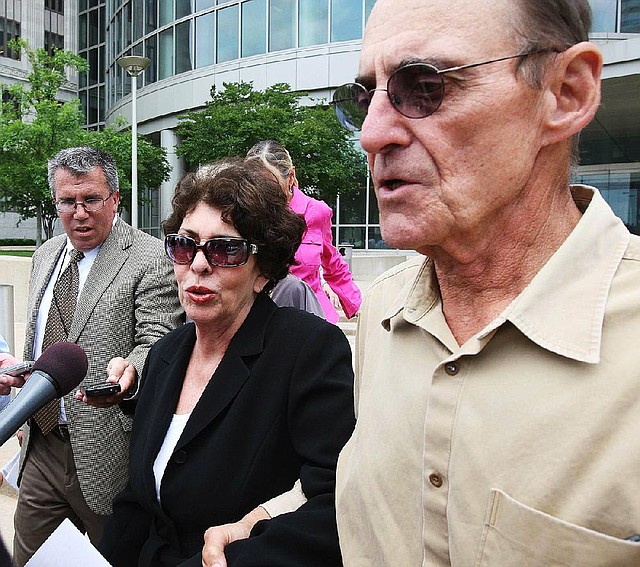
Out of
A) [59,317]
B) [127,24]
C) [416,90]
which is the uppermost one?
[127,24]

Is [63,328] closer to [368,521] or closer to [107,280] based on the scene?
[107,280]

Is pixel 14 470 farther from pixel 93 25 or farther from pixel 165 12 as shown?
pixel 93 25

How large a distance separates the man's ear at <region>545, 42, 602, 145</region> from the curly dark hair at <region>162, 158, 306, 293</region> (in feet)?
4.91

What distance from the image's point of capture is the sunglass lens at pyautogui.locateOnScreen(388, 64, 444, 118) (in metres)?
1.14

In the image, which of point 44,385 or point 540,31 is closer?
point 540,31

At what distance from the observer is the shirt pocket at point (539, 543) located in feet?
3.20

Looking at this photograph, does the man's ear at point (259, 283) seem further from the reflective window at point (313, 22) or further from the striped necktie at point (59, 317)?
the reflective window at point (313, 22)

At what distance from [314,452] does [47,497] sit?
6.49ft

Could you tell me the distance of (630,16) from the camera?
18906 mm

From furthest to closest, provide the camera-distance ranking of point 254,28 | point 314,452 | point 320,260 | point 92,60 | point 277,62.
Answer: point 92,60
point 254,28
point 277,62
point 320,260
point 314,452

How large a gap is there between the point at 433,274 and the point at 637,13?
68.7 ft

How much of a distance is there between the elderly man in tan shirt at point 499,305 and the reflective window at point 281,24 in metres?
29.1

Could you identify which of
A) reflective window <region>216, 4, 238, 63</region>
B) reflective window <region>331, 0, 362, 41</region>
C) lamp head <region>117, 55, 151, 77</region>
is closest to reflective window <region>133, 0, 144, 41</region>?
reflective window <region>216, 4, 238, 63</region>

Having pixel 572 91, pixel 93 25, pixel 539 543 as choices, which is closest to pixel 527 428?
pixel 539 543
